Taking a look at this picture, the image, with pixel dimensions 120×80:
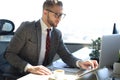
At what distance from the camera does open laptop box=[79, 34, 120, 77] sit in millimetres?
1825

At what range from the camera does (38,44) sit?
2.35 metres

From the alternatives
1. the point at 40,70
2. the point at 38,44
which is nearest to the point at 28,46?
the point at 38,44

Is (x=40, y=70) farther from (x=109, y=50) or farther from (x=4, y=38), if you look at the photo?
(x=4, y=38)

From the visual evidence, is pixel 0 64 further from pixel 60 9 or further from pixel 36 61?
pixel 60 9

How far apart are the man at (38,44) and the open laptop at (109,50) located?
0.73 feet

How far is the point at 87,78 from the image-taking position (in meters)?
1.69

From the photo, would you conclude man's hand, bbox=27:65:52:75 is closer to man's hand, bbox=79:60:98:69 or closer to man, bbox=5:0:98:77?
man, bbox=5:0:98:77

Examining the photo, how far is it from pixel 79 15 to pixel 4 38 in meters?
1.24

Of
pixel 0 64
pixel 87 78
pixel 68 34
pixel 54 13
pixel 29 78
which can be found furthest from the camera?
pixel 68 34

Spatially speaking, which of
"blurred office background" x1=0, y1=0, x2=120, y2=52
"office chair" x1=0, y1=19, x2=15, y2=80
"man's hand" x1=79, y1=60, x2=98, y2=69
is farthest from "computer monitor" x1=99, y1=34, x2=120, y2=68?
"blurred office background" x1=0, y1=0, x2=120, y2=52

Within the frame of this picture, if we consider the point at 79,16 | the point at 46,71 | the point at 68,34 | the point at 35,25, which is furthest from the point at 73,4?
the point at 46,71

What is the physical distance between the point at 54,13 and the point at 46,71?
1.97ft

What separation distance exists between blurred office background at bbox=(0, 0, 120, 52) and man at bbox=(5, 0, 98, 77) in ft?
3.39

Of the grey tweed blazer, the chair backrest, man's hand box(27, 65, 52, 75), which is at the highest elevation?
the chair backrest
